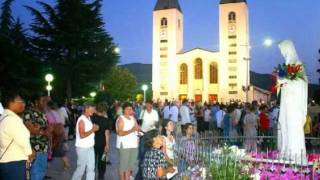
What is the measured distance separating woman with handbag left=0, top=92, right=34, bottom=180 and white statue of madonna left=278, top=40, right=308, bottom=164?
5494 millimetres

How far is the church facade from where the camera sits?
85.1 meters

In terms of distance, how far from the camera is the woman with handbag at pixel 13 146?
6.27 metres

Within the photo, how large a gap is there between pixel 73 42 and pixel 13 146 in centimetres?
3691

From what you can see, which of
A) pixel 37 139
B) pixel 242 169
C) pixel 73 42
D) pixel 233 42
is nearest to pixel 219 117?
pixel 242 169

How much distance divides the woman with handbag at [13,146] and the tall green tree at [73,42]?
36269 millimetres

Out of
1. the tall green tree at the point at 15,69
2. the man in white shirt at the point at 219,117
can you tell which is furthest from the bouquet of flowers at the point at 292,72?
the tall green tree at the point at 15,69

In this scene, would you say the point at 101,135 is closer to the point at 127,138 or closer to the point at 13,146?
the point at 127,138

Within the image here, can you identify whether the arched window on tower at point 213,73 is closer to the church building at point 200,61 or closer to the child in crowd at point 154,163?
the church building at point 200,61

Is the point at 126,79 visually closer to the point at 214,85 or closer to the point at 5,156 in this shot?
the point at 214,85

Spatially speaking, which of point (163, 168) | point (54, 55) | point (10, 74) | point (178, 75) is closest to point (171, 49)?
point (178, 75)

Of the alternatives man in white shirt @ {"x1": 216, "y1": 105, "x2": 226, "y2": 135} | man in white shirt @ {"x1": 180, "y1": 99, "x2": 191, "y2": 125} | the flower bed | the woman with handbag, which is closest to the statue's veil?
the flower bed

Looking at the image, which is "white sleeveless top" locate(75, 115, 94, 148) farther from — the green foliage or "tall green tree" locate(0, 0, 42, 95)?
the green foliage

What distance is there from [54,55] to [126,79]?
119 feet

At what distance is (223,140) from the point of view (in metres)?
12.7
